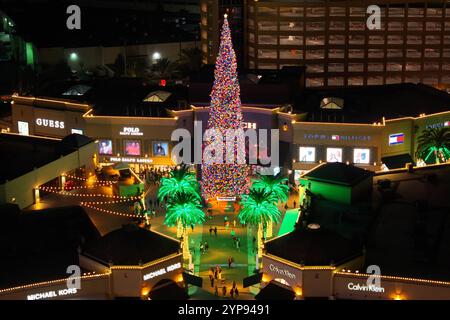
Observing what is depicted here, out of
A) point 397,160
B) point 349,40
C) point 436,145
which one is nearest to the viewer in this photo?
point 436,145

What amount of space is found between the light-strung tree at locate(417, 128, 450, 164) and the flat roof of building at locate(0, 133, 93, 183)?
34792 millimetres

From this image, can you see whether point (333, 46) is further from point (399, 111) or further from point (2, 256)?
point (2, 256)

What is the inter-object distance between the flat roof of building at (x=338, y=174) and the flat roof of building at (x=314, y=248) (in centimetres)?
1179

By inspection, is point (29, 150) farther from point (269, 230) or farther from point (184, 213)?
point (269, 230)

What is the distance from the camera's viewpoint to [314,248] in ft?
182

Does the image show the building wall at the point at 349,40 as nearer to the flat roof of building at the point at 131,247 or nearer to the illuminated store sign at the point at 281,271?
the flat roof of building at the point at 131,247

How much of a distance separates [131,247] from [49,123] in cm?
4272

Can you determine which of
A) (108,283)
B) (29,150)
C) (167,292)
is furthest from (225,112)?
(108,283)

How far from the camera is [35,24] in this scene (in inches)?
A: 5497

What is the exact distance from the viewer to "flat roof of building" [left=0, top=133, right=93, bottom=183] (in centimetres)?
7331

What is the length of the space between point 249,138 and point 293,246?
33.9 meters

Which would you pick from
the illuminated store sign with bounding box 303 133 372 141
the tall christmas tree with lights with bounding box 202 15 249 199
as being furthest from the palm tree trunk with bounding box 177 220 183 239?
the illuminated store sign with bounding box 303 133 372 141

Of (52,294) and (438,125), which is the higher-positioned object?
(438,125)

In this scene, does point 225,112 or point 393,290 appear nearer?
point 393,290
